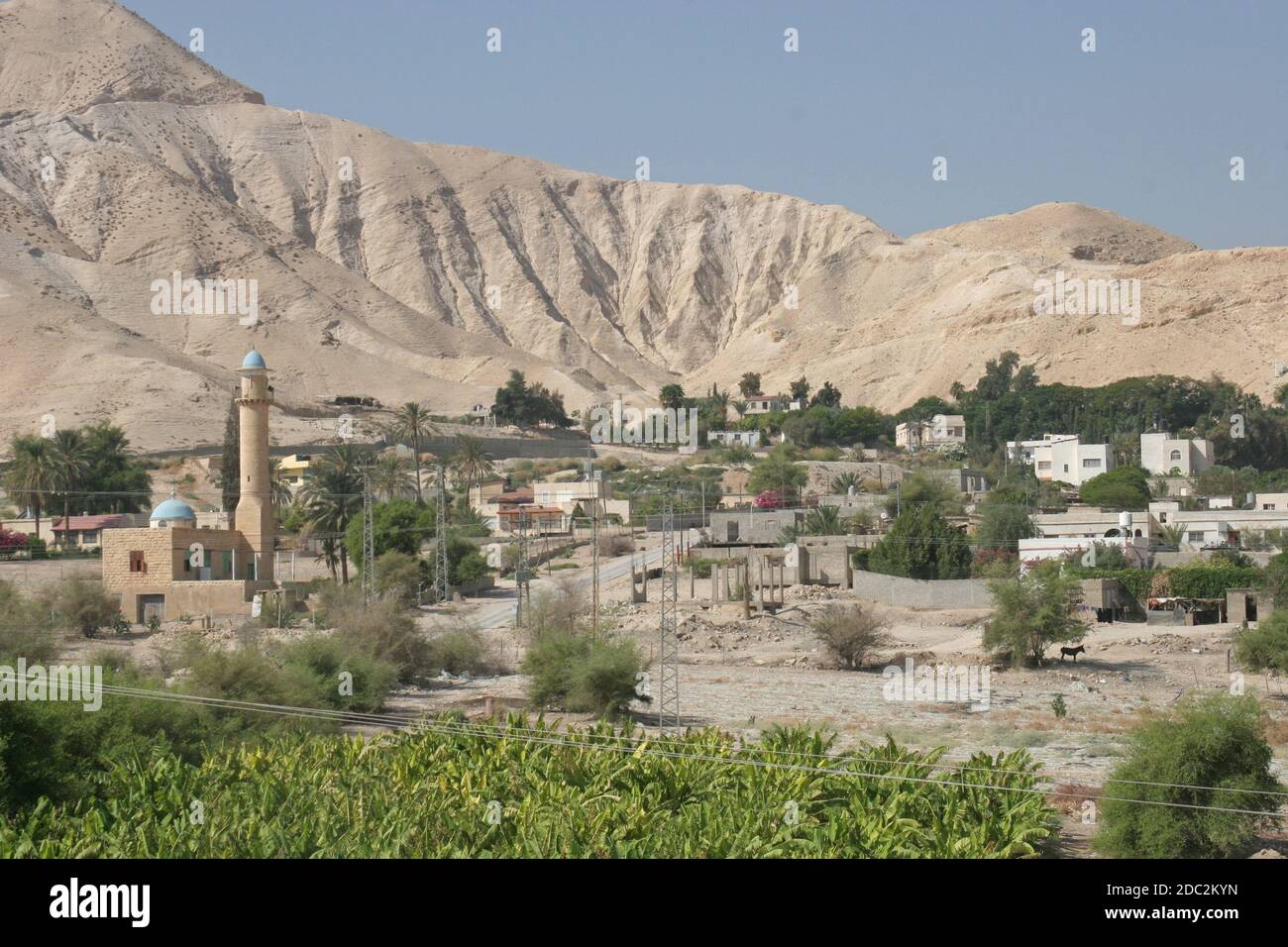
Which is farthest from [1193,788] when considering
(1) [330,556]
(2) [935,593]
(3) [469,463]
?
(3) [469,463]

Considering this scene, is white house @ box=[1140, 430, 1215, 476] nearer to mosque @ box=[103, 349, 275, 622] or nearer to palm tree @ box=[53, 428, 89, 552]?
mosque @ box=[103, 349, 275, 622]

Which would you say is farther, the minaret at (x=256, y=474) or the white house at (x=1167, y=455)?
the white house at (x=1167, y=455)

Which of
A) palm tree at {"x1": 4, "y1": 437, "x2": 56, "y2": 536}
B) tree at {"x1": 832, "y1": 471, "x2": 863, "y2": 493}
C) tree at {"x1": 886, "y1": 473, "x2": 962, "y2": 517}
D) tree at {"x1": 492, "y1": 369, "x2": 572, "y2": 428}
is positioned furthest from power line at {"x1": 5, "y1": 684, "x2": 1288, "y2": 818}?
tree at {"x1": 492, "y1": 369, "x2": 572, "y2": 428}

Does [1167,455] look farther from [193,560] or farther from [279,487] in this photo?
[193,560]

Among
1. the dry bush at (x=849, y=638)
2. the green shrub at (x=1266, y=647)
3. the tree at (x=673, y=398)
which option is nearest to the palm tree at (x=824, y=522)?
the dry bush at (x=849, y=638)

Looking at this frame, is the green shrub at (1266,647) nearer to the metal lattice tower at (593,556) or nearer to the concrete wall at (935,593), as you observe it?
the concrete wall at (935,593)
